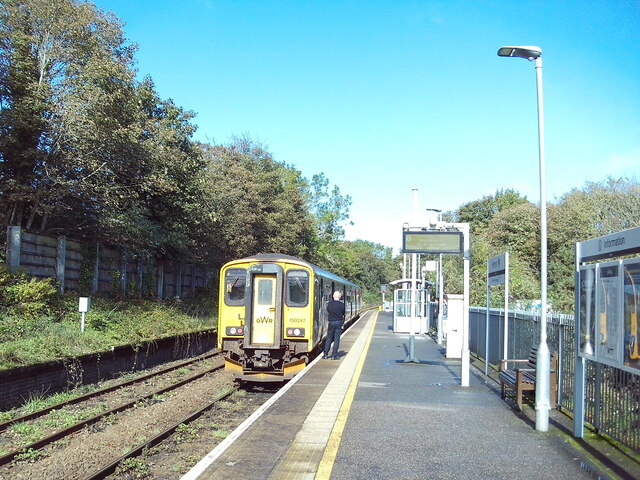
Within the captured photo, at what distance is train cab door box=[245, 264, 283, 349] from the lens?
1320cm

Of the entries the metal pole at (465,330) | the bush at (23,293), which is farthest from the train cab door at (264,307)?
the bush at (23,293)

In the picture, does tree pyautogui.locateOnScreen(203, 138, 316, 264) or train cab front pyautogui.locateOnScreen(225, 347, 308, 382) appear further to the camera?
tree pyautogui.locateOnScreen(203, 138, 316, 264)

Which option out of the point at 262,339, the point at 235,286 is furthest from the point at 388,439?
the point at 235,286

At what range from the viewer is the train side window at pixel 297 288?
1369cm

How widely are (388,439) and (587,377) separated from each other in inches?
102

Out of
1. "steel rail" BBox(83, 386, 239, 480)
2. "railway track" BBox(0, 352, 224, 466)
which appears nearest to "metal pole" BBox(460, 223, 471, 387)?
"steel rail" BBox(83, 386, 239, 480)

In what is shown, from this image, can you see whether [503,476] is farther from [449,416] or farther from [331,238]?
[331,238]

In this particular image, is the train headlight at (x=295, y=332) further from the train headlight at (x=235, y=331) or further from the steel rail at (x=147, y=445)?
the steel rail at (x=147, y=445)

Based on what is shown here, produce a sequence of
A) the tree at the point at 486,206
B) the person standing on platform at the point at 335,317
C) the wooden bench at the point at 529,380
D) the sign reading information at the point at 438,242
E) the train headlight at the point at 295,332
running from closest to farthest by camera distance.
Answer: the wooden bench at the point at 529,380 < the sign reading information at the point at 438,242 < the train headlight at the point at 295,332 < the person standing on platform at the point at 335,317 < the tree at the point at 486,206

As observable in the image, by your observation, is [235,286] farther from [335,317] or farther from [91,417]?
[91,417]

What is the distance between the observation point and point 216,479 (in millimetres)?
5324

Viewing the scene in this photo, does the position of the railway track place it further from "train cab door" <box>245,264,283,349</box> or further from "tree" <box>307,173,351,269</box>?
"tree" <box>307,173,351,269</box>

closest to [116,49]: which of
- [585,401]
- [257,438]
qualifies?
[257,438]

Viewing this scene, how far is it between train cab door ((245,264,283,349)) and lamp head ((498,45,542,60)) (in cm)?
704
